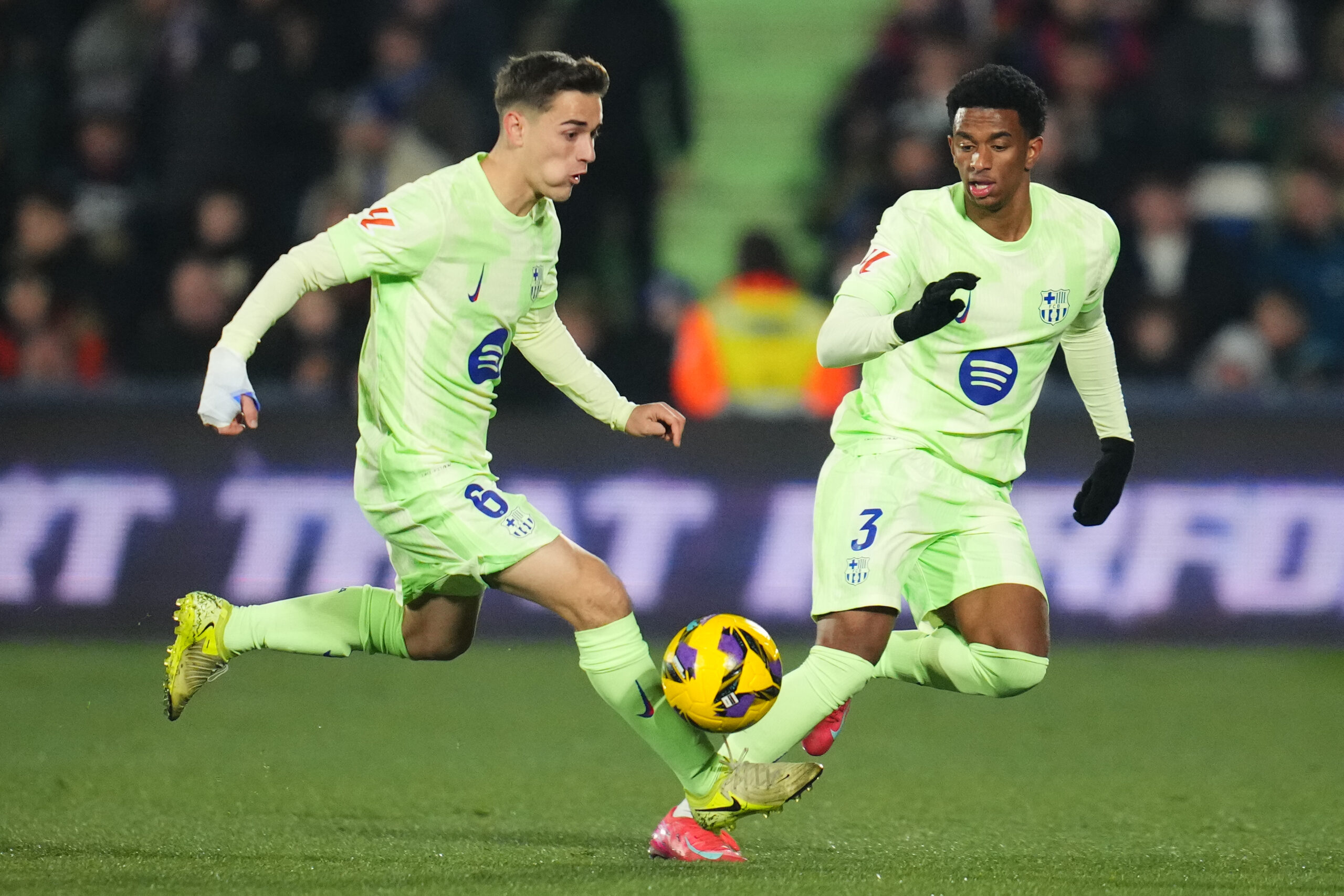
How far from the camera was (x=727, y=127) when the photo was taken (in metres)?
13.5

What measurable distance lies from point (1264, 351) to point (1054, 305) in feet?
19.5

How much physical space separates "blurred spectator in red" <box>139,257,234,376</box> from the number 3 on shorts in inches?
230

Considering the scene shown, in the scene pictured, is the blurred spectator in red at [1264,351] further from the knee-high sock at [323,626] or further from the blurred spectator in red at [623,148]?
the knee-high sock at [323,626]

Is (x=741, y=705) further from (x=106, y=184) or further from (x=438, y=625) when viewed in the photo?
(x=106, y=184)

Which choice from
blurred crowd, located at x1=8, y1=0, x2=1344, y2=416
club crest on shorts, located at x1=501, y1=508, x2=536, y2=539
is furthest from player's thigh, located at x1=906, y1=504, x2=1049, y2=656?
blurred crowd, located at x1=8, y1=0, x2=1344, y2=416

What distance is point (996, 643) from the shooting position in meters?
5.59

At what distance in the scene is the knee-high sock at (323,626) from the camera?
19.5 feet

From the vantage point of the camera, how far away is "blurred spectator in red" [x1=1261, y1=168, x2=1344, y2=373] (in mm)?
11328

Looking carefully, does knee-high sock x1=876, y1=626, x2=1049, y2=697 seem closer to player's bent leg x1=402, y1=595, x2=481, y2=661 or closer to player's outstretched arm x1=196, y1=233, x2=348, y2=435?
player's bent leg x1=402, y1=595, x2=481, y2=661

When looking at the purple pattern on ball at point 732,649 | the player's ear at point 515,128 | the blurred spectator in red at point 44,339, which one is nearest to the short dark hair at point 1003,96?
the player's ear at point 515,128

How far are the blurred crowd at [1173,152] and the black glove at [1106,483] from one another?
4.40 metres

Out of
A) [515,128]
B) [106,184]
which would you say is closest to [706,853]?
[515,128]

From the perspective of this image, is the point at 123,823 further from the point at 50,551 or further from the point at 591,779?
the point at 50,551

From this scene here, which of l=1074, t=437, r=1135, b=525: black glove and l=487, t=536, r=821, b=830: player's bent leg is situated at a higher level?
l=1074, t=437, r=1135, b=525: black glove
